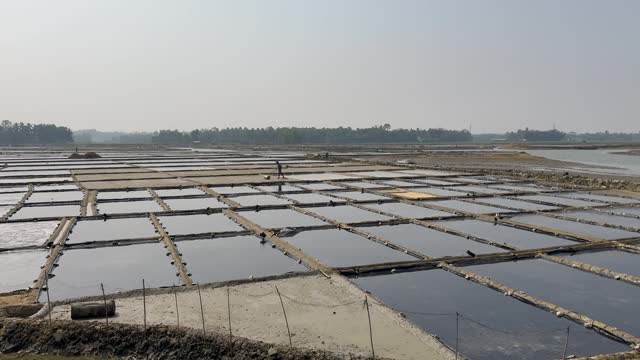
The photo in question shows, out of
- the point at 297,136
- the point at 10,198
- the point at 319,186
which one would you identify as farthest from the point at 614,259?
the point at 297,136

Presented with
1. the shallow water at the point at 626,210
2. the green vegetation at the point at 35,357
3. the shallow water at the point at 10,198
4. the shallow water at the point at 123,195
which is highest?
the shallow water at the point at 123,195

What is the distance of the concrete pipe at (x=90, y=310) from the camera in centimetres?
764

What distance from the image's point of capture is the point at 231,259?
11758 mm

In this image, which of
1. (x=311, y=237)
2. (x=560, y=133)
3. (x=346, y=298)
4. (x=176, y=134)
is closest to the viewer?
(x=346, y=298)

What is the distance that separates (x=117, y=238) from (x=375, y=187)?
14.9m

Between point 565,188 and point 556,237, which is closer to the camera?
point 556,237

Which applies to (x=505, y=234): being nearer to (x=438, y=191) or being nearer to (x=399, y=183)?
(x=438, y=191)

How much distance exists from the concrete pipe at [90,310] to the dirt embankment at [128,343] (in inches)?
16.9

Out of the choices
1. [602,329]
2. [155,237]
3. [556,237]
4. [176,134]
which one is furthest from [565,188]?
[176,134]

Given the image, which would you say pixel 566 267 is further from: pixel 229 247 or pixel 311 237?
pixel 229 247

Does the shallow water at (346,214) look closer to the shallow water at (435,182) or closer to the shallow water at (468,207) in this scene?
the shallow water at (468,207)

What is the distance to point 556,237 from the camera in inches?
563

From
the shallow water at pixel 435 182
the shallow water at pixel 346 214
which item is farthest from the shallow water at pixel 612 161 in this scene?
the shallow water at pixel 346 214

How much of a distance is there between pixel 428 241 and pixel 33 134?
119560 millimetres
